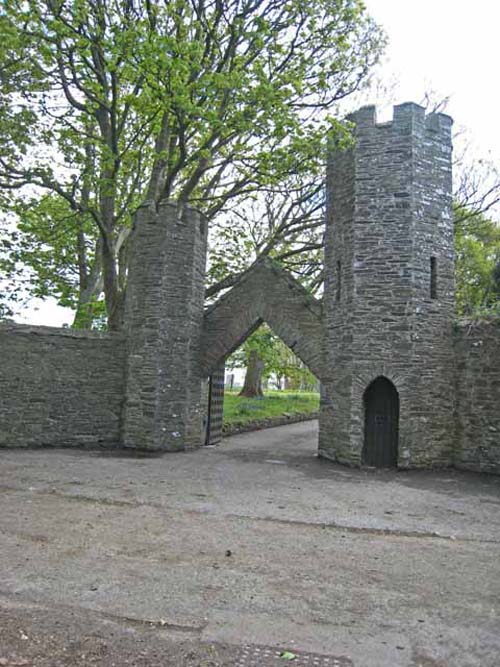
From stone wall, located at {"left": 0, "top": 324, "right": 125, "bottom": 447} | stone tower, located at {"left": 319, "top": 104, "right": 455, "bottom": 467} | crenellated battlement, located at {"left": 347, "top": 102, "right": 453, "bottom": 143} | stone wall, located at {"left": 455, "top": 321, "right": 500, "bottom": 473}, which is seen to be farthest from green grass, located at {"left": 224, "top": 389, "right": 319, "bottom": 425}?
crenellated battlement, located at {"left": 347, "top": 102, "right": 453, "bottom": 143}

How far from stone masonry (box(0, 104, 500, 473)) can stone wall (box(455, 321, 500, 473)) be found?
3 cm

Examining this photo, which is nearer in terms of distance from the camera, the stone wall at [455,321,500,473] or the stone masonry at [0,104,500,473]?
the stone wall at [455,321,500,473]

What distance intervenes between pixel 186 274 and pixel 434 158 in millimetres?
6584

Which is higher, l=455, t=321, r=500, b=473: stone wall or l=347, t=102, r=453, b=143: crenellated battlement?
l=347, t=102, r=453, b=143: crenellated battlement

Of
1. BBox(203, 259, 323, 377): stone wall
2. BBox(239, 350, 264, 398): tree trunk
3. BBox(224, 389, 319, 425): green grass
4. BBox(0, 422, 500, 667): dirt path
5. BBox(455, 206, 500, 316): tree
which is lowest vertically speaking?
BBox(0, 422, 500, 667): dirt path

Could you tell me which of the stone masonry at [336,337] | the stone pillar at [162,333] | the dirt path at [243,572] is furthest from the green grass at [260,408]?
the dirt path at [243,572]

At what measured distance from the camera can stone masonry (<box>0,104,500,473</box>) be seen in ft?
38.5

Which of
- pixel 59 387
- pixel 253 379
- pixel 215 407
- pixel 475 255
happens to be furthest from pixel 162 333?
pixel 475 255

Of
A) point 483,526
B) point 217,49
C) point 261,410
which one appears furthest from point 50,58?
point 261,410

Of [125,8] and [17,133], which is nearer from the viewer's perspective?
[125,8]

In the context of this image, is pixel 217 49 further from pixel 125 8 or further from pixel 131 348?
pixel 131 348

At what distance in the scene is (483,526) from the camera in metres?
7.21

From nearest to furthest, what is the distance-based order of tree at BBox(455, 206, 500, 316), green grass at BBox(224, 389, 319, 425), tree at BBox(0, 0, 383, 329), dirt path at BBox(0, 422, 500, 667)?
dirt path at BBox(0, 422, 500, 667) < tree at BBox(0, 0, 383, 329) < green grass at BBox(224, 389, 319, 425) < tree at BBox(455, 206, 500, 316)

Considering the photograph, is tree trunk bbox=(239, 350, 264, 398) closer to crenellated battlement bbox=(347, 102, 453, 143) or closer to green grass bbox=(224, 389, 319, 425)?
green grass bbox=(224, 389, 319, 425)
